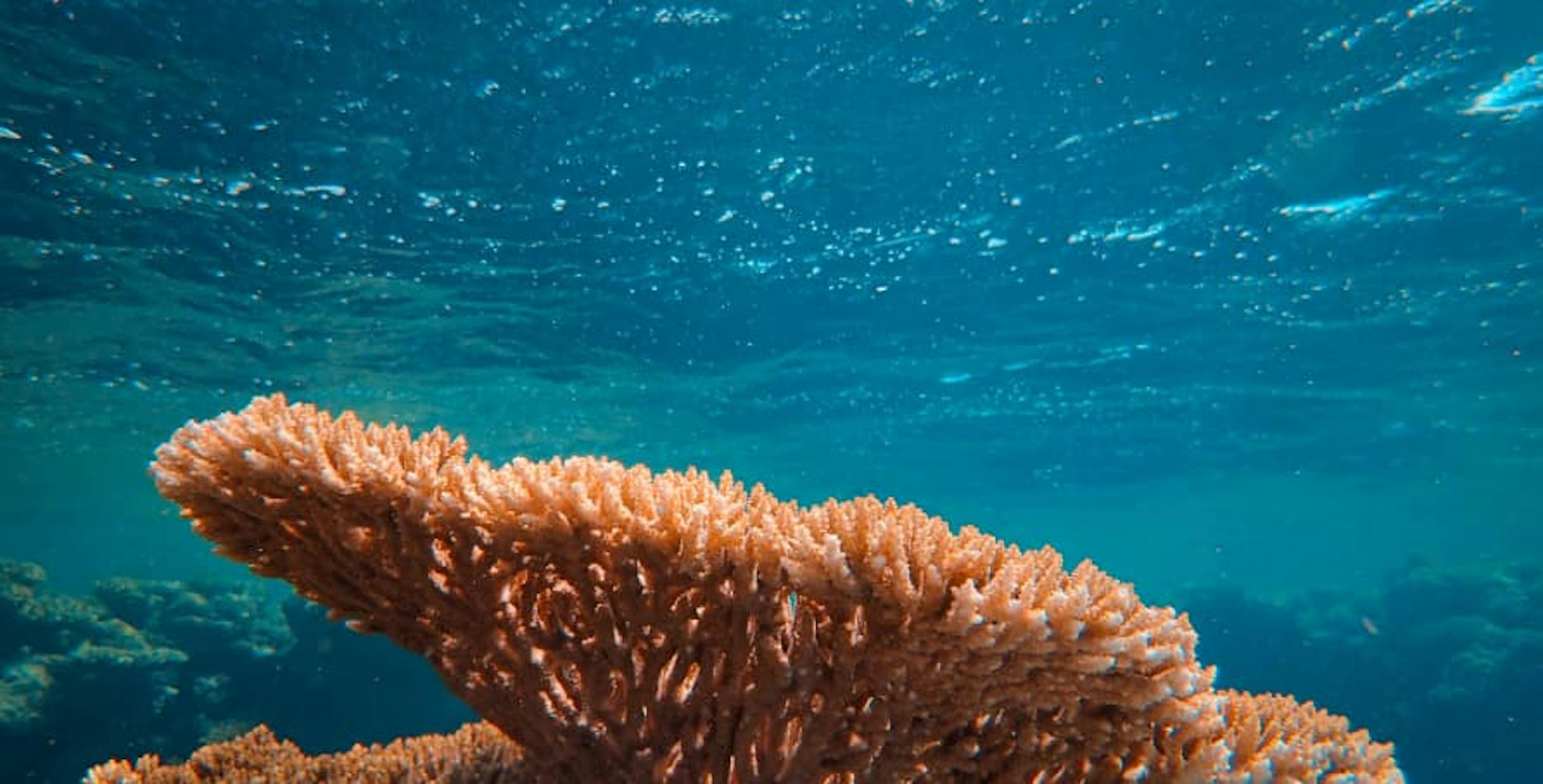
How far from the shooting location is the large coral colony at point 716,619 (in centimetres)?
252

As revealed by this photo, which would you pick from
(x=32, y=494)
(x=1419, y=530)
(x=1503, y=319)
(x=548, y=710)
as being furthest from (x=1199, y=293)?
(x=1419, y=530)

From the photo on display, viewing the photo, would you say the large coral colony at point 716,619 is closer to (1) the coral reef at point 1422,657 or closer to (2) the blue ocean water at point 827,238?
(2) the blue ocean water at point 827,238

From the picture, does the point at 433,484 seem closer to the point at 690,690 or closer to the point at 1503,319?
the point at 690,690

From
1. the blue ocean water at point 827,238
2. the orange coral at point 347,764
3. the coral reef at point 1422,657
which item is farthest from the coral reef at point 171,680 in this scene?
the coral reef at point 1422,657

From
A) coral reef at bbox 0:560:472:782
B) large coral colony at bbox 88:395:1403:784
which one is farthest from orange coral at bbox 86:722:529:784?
coral reef at bbox 0:560:472:782

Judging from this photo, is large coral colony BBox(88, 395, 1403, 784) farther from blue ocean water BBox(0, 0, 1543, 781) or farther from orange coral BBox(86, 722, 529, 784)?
blue ocean water BBox(0, 0, 1543, 781)

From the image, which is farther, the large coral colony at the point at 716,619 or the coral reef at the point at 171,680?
the coral reef at the point at 171,680

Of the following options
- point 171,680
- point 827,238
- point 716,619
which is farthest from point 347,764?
point 171,680

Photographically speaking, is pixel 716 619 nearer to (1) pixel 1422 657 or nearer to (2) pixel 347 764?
(2) pixel 347 764

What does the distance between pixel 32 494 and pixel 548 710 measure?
72.8 metres

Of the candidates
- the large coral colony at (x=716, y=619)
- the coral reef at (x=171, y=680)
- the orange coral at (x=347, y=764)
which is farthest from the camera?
the coral reef at (x=171, y=680)

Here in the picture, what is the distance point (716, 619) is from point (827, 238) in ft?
51.1

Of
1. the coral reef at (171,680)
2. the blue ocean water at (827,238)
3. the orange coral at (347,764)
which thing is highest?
the blue ocean water at (827,238)

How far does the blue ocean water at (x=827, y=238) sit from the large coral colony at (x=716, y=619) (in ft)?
30.3
